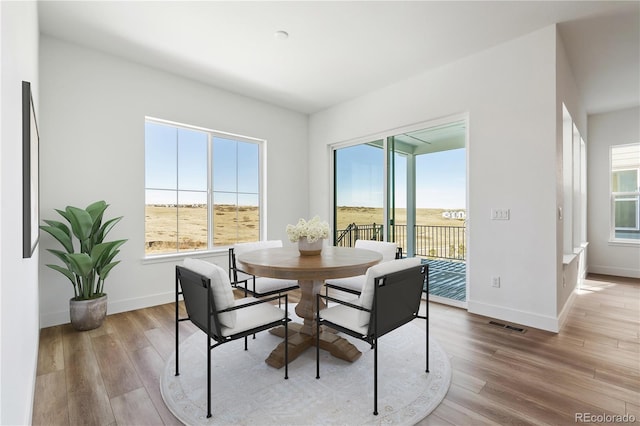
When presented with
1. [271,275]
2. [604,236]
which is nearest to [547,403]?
[271,275]

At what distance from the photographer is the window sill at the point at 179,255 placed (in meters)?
3.61

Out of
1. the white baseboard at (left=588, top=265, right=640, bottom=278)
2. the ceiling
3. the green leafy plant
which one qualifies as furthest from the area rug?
the white baseboard at (left=588, top=265, right=640, bottom=278)

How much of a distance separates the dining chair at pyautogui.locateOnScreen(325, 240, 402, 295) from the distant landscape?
1.24 m

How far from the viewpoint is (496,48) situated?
Answer: 3162 mm

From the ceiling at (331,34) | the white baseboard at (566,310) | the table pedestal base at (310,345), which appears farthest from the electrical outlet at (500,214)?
the table pedestal base at (310,345)

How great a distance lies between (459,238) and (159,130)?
4081 millimetres

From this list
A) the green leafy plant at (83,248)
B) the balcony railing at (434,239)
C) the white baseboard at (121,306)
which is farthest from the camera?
the balcony railing at (434,239)

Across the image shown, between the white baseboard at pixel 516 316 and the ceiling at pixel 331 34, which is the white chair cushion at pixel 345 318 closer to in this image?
the white baseboard at pixel 516 316

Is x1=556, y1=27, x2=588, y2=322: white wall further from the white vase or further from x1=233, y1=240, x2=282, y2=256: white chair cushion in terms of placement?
x1=233, y1=240, x2=282, y2=256: white chair cushion

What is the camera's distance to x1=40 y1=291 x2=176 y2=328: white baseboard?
2930mm

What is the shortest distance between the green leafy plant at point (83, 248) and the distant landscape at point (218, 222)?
735mm

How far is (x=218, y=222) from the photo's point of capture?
4320mm

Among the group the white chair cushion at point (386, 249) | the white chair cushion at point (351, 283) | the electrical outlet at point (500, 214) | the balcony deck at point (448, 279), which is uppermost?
the electrical outlet at point (500, 214)

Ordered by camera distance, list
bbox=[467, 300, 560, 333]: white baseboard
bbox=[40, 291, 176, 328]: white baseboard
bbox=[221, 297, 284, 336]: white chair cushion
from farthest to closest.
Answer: bbox=[40, 291, 176, 328]: white baseboard, bbox=[467, 300, 560, 333]: white baseboard, bbox=[221, 297, 284, 336]: white chair cushion
